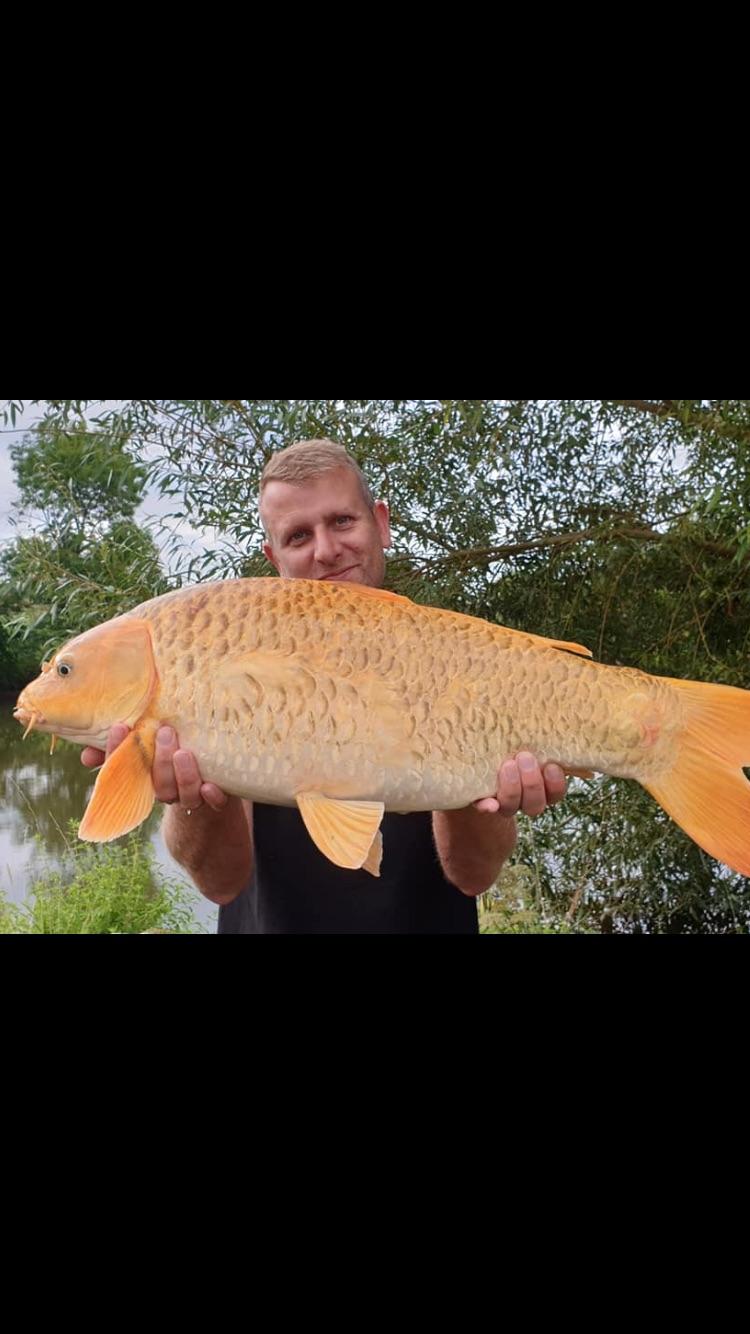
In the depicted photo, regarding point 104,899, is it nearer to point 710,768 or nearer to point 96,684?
point 96,684

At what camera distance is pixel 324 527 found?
1556 mm

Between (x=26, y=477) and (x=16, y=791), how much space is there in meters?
0.88

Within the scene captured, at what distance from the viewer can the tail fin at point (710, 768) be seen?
1198 millimetres

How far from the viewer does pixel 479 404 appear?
9.00 feet

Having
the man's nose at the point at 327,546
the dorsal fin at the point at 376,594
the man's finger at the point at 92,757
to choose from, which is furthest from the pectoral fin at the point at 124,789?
the man's nose at the point at 327,546

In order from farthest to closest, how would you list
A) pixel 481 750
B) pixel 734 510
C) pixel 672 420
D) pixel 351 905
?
pixel 672 420, pixel 734 510, pixel 351 905, pixel 481 750

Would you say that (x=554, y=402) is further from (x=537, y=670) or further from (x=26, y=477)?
(x=537, y=670)

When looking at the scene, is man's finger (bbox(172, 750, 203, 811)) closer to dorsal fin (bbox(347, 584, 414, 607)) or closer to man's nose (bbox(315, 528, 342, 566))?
dorsal fin (bbox(347, 584, 414, 607))

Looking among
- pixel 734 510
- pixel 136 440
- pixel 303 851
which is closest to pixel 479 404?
pixel 734 510

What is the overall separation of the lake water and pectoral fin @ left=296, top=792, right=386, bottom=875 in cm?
184

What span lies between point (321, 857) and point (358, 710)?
547 millimetres

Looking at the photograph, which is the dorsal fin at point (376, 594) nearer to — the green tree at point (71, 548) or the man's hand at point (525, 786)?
the man's hand at point (525, 786)

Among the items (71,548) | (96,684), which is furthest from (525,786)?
(71,548)

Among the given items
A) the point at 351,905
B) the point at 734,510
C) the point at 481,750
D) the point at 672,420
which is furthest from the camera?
the point at 672,420
